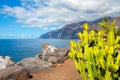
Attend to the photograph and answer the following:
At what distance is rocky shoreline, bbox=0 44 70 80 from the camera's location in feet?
48.1

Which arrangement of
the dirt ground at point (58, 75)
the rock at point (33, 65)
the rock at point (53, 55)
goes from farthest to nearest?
the rock at point (53, 55)
the rock at point (33, 65)
the dirt ground at point (58, 75)

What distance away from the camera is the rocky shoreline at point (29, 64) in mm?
14648

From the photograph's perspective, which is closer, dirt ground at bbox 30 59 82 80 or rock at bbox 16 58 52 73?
dirt ground at bbox 30 59 82 80

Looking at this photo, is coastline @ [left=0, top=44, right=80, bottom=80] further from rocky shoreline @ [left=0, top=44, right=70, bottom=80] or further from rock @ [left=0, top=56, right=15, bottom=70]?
rock @ [left=0, top=56, right=15, bottom=70]

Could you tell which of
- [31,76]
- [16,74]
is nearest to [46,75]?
[31,76]

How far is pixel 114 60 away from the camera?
29.3ft

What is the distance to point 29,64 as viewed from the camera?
1742cm

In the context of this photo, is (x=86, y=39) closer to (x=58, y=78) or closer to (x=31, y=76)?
(x=58, y=78)

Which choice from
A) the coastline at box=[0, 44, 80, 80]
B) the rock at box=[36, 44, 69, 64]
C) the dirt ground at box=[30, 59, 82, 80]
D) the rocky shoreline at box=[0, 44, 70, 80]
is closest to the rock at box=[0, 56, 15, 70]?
the rocky shoreline at box=[0, 44, 70, 80]

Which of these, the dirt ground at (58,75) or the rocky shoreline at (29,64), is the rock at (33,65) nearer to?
the rocky shoreline at (29,64)

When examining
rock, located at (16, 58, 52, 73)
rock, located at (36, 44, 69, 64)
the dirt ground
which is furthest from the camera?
rock, located at (36, 44, 69, 64)

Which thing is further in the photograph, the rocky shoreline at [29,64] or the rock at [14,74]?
the rocky shoreline at [29,64]

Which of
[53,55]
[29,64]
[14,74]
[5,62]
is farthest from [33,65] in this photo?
[53,55]

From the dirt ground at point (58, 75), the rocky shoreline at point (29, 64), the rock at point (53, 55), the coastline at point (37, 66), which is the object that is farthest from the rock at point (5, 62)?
the rock at point (53, 55)
